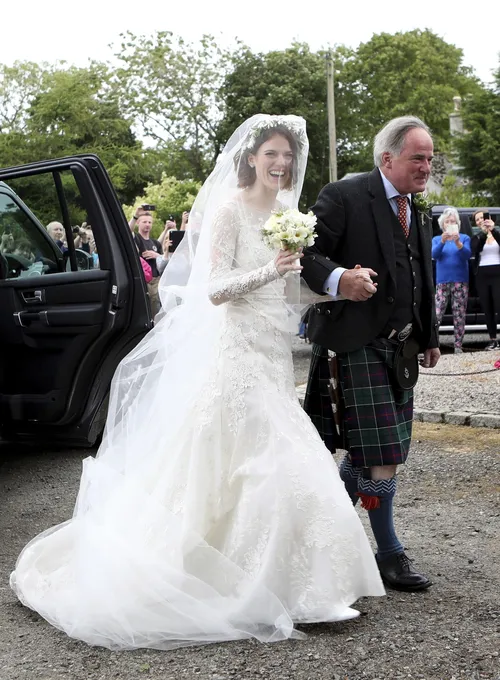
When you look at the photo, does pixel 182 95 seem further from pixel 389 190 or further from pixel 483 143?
pixel 389 190

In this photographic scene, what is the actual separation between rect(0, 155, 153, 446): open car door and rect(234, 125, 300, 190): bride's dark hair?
7.60 ft

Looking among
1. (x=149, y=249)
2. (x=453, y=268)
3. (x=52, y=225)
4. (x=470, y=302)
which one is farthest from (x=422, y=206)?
(x=470, y=302)

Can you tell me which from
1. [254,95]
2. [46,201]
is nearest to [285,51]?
[254,95]

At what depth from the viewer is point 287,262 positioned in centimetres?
412

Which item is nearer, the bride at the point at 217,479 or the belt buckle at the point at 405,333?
the bride at the point at 217,479

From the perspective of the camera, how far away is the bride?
3.90 metres

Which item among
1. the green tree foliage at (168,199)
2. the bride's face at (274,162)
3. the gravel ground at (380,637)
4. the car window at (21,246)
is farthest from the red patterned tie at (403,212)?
the green tree foliage at (168,199)

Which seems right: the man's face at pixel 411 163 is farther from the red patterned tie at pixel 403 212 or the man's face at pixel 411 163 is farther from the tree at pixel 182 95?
the tree at pixel 182 95

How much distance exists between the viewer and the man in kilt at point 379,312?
4.38 metres

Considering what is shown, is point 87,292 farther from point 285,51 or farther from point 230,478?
point 285,51

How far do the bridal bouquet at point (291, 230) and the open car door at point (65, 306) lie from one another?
108 inches

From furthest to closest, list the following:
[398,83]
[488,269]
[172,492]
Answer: [398,83], [488,269], [172,492]

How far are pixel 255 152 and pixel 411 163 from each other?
0.71m

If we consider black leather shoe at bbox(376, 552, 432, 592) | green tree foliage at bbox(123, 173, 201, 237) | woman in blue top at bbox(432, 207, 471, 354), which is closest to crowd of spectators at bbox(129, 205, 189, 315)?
woman in blue top at bbox(432, 207, 471, 354)
